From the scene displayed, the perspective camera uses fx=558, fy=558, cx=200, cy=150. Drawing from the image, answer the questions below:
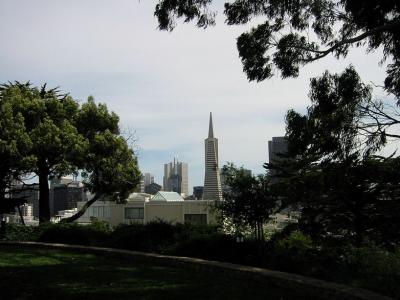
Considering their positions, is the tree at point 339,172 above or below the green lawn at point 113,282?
→ above

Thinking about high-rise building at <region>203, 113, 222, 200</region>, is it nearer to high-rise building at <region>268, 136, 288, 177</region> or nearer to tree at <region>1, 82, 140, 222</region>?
tree at <region>1, 82, 140, 222</region>

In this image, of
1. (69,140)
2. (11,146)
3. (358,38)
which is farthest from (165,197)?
(358,38)

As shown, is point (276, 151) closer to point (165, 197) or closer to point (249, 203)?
point (249, 203)

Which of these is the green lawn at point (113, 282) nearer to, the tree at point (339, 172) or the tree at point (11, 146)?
the tree at point (339, 172)

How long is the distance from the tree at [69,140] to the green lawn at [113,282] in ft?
49.2

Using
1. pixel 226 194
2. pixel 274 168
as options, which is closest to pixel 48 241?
pixel 226 194

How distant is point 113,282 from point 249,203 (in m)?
8.73

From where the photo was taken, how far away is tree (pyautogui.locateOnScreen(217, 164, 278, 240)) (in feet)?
61.3

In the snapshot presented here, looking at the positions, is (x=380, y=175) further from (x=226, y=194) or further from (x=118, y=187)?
(x=118, y=187)

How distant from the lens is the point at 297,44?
473 inches

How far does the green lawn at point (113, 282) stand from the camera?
9312 mm

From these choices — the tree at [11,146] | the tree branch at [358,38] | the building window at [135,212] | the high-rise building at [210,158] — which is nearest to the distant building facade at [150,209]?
the building window at [135,212]

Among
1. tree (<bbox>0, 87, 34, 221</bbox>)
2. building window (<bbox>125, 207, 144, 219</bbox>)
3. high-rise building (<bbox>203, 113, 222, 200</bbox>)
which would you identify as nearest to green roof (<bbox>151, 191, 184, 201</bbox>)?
building window (<bbox>125, 207, 144, 219</bbox>)

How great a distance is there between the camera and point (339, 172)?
12344mm
